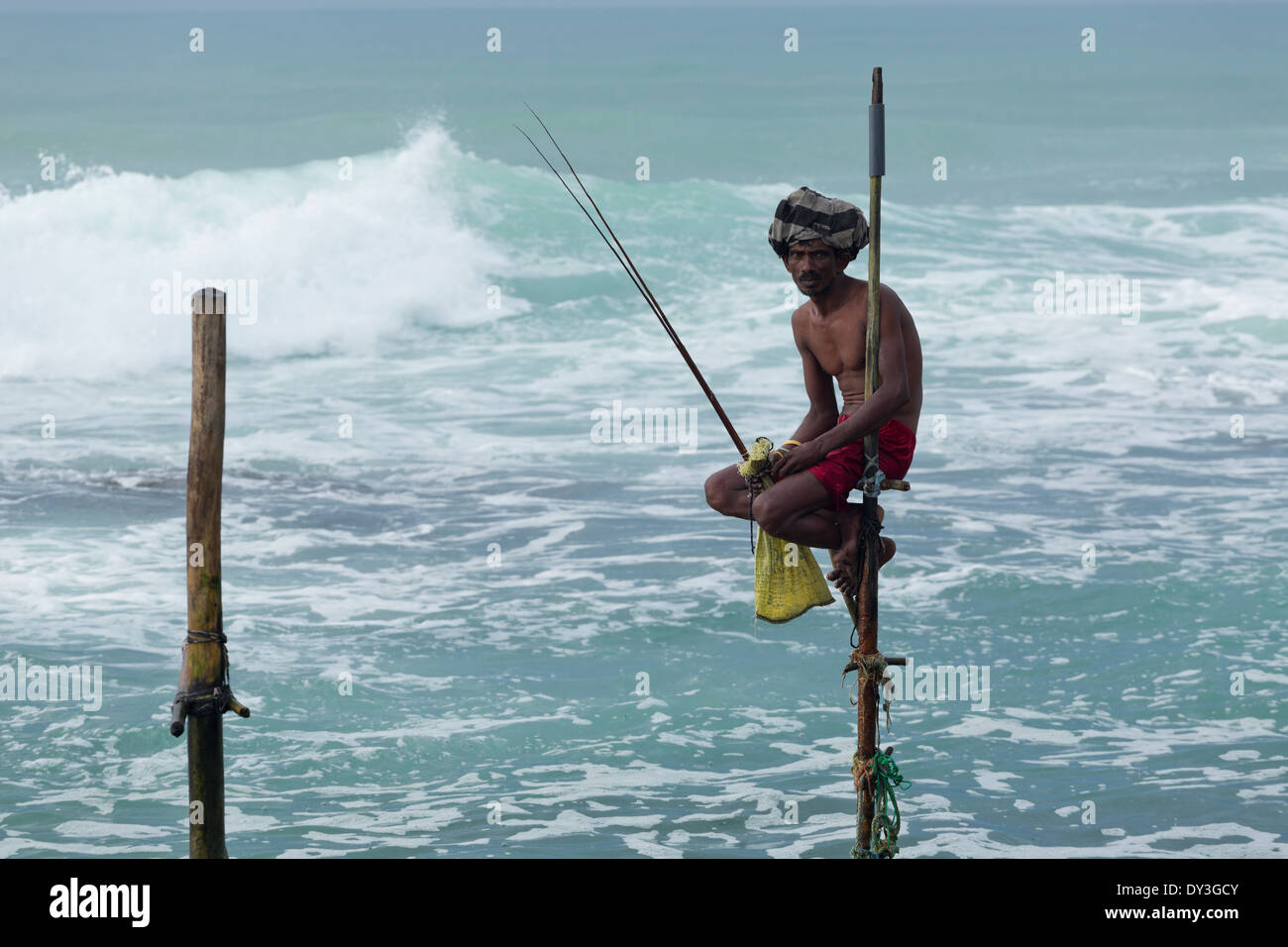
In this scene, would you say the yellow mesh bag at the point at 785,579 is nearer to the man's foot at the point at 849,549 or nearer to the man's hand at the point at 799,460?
the man's foot at the point at 849,549

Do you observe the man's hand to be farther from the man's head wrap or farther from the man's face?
the man's head wrap

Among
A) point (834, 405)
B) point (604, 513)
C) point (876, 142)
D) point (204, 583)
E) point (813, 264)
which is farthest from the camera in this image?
point (604, 513)

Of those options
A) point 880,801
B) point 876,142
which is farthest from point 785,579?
point 876,142

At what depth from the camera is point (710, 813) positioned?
9547 mm

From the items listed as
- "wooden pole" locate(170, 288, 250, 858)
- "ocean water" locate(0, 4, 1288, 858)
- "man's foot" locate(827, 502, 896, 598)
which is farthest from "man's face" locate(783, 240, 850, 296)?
"ocean water" locate(0, 4, 1288, 858)

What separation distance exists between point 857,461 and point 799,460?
0.21 meters

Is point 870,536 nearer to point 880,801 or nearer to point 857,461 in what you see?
point 857,461

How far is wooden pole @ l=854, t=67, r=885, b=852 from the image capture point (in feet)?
19.2

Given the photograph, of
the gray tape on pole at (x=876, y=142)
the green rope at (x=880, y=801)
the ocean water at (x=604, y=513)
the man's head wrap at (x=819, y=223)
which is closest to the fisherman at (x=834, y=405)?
the man's head wrap at (x=819, y=223)

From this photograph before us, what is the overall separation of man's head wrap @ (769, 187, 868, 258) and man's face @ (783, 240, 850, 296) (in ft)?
0.08

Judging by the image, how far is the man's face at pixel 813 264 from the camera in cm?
598

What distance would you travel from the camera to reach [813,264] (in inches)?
237
